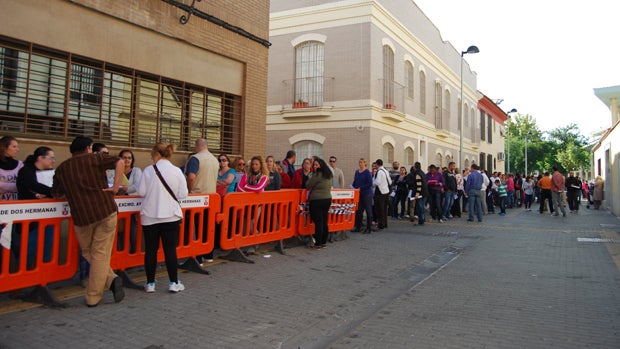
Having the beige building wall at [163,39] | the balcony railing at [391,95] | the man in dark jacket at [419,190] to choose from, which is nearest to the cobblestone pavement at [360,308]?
the beige building wall at [163,39]

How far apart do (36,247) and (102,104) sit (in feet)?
12.0

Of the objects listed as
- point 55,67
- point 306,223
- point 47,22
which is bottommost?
point 306,223

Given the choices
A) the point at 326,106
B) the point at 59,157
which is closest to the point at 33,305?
the point at 59,157

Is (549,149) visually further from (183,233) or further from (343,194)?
(183,233)

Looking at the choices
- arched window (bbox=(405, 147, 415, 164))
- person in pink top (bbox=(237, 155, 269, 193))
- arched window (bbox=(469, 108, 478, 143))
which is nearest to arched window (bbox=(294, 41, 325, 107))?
arched window (bbox=(405, 147, 415, 164))

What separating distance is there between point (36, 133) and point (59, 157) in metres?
0.47

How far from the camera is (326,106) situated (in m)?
17.5

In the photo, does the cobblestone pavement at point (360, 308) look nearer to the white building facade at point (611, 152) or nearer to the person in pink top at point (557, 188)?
the person in pink top at point (557, 188)

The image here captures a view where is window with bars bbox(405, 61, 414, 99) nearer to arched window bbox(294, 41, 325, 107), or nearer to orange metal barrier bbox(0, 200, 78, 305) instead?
arched window bbox(294, 41, 325, 107)

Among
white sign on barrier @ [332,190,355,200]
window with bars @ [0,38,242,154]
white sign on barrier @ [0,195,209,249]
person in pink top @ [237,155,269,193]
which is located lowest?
white sign on barrier @ [0,195,209,249]

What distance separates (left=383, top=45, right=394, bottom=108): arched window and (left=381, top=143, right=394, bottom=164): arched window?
1.73 metres

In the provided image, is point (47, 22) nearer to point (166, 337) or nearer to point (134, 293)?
point (134, 293)

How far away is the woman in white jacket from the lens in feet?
17.3

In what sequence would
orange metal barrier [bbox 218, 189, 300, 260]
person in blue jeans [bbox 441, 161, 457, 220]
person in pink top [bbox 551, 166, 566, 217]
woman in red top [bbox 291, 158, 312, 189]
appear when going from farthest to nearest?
person in pink top [bbox 551, 166, 566, 217], person in blue jeans [bbox 441, 161, 457, 220], woman in red top [bbox 291, 158, 312, 189], orange metal barrier [bbox 218, 189, 300, 260]
